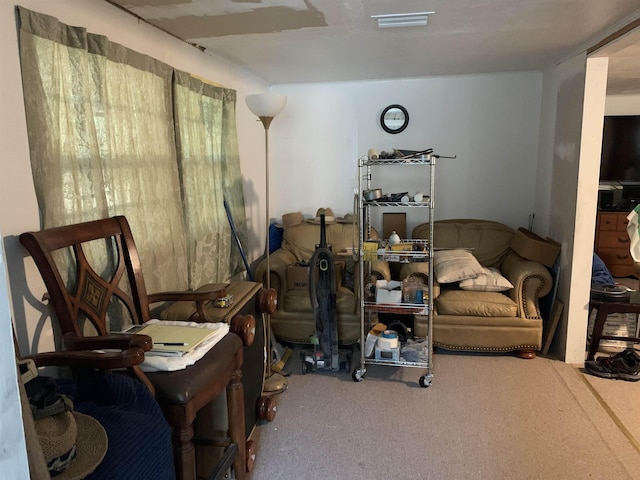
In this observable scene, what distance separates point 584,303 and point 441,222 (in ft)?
4.44

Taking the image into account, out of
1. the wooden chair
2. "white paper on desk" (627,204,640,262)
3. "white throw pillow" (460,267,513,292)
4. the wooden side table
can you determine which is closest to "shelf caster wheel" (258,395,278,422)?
the wooden chair

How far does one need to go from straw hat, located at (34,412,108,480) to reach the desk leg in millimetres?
3309

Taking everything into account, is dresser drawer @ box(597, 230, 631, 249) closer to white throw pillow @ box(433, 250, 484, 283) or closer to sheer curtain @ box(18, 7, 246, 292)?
white throw pillow @ box(433, 250, 484, 283)

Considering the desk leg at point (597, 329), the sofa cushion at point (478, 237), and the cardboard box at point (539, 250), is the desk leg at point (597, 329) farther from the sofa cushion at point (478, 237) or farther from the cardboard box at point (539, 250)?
the sofa cushion at point (478, 237)

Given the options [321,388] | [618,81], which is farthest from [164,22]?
[618,81]

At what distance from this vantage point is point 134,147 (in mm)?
2293

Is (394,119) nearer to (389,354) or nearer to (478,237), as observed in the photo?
(478,237)

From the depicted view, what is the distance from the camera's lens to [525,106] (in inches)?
168

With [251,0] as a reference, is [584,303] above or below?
below

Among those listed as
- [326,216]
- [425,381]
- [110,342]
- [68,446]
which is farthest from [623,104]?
[68,446]

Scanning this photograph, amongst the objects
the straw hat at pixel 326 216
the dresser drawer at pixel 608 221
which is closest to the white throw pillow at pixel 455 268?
the straw hat at pixel 326 216

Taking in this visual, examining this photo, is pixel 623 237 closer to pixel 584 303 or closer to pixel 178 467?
pixel 584 303

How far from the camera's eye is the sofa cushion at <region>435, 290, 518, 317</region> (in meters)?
3.39

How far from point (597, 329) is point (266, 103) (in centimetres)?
277
